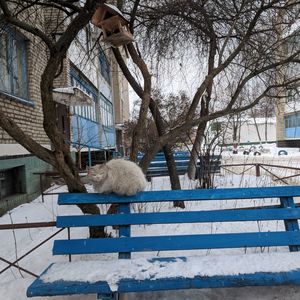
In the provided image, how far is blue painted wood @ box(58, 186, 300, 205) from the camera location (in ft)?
9.79

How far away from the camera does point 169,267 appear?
8.30 feet

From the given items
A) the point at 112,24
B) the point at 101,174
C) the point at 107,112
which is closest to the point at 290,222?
the point at 101,174

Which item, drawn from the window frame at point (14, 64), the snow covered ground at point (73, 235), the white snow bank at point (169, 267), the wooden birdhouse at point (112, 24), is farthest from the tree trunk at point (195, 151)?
the white snow bank at point (169, 267)

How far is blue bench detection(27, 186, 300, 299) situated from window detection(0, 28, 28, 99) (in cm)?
460

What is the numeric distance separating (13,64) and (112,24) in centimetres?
357

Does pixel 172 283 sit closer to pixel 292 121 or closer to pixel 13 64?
pixel 13 64

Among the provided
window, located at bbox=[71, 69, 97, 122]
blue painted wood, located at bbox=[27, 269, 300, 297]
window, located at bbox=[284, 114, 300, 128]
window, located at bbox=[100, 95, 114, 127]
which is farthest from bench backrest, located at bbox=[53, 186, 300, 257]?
window, located at bbox=[284, 114, 300, 128]

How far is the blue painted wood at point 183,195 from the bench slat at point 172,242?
0.34 meters

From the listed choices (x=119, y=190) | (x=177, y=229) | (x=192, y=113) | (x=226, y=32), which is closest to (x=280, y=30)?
(x=226, y=32)

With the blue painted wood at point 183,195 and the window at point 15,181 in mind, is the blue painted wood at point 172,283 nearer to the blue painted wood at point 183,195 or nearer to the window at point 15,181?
the blue painted wood at point 183,195

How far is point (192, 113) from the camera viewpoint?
563 cm

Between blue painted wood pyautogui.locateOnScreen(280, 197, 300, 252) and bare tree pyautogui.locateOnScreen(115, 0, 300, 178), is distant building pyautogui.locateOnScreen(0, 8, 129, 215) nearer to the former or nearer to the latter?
bare tree pyautogui.locateOnScreen(115, 0, 300, 178)

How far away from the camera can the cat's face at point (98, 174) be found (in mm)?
3012

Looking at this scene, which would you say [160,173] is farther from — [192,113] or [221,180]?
[192,113]
